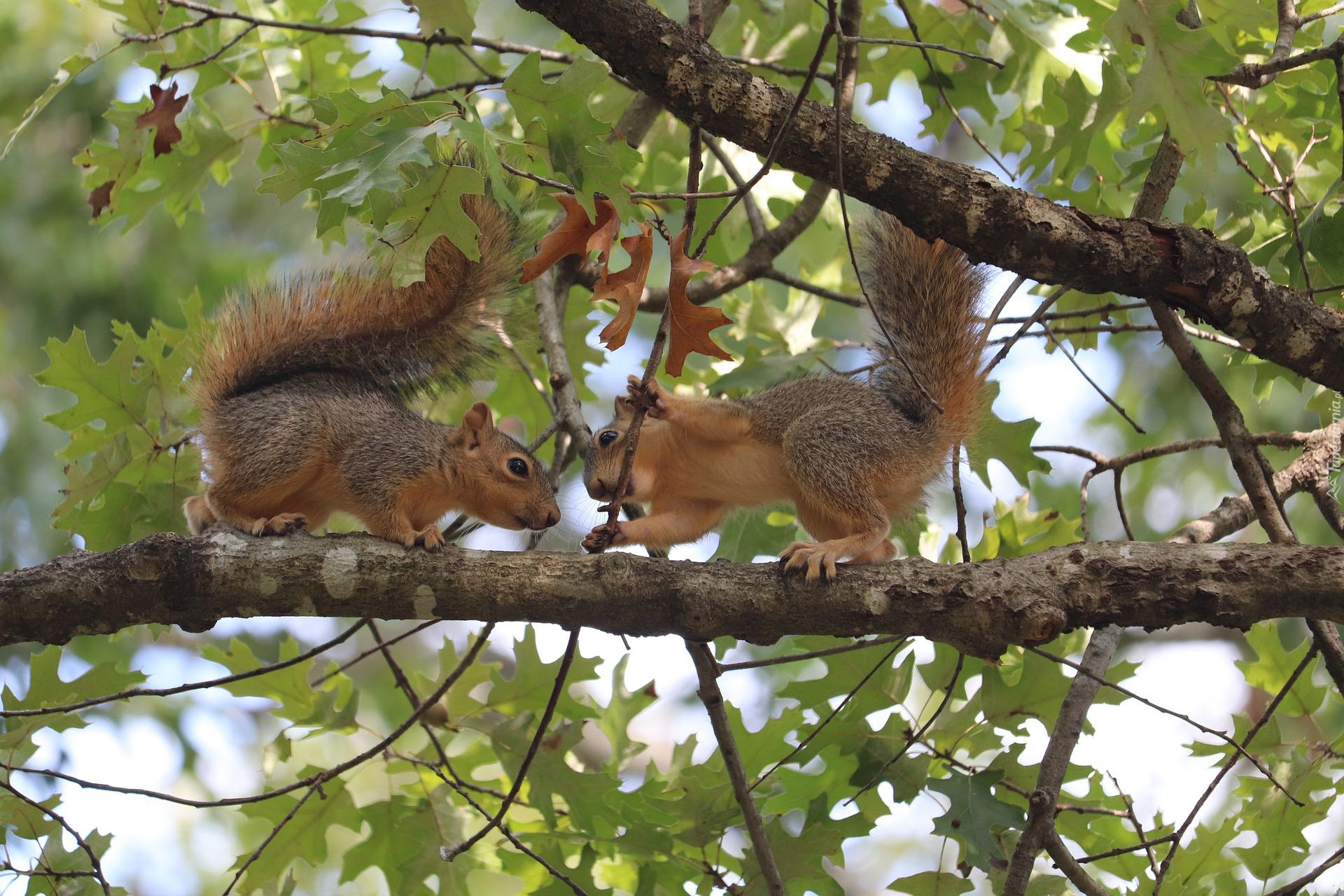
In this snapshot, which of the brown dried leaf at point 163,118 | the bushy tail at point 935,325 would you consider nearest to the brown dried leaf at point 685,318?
the bushy tail at point 935,325

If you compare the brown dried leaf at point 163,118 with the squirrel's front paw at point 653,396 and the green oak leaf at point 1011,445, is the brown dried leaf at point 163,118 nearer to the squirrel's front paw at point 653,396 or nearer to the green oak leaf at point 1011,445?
the squirrel's front paw at point 653,396

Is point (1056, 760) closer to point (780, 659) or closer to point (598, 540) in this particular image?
point (780, 659)

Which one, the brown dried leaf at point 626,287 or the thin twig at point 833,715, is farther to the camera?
the thin twig at point 833,715

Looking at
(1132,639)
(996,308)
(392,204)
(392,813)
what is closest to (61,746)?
(392,813)

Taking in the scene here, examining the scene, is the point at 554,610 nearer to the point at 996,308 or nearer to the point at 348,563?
the point at 348,563

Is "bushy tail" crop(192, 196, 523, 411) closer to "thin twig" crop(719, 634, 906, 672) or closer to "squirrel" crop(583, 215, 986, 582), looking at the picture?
"squirrel" crop(583, 215, 986, 582)

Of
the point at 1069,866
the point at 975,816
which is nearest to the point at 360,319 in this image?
the point at 975,816

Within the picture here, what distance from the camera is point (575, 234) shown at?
7.33 ft

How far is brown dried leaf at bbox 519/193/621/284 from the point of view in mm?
2141

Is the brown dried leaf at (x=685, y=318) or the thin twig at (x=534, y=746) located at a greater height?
the brown dried leaf at (x=685, y=318)

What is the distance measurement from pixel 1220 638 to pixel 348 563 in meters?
6.75

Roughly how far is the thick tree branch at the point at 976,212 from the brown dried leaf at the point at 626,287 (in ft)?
0.88

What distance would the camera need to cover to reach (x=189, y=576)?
2.19 m

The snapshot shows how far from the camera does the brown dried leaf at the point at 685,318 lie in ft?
6.75
